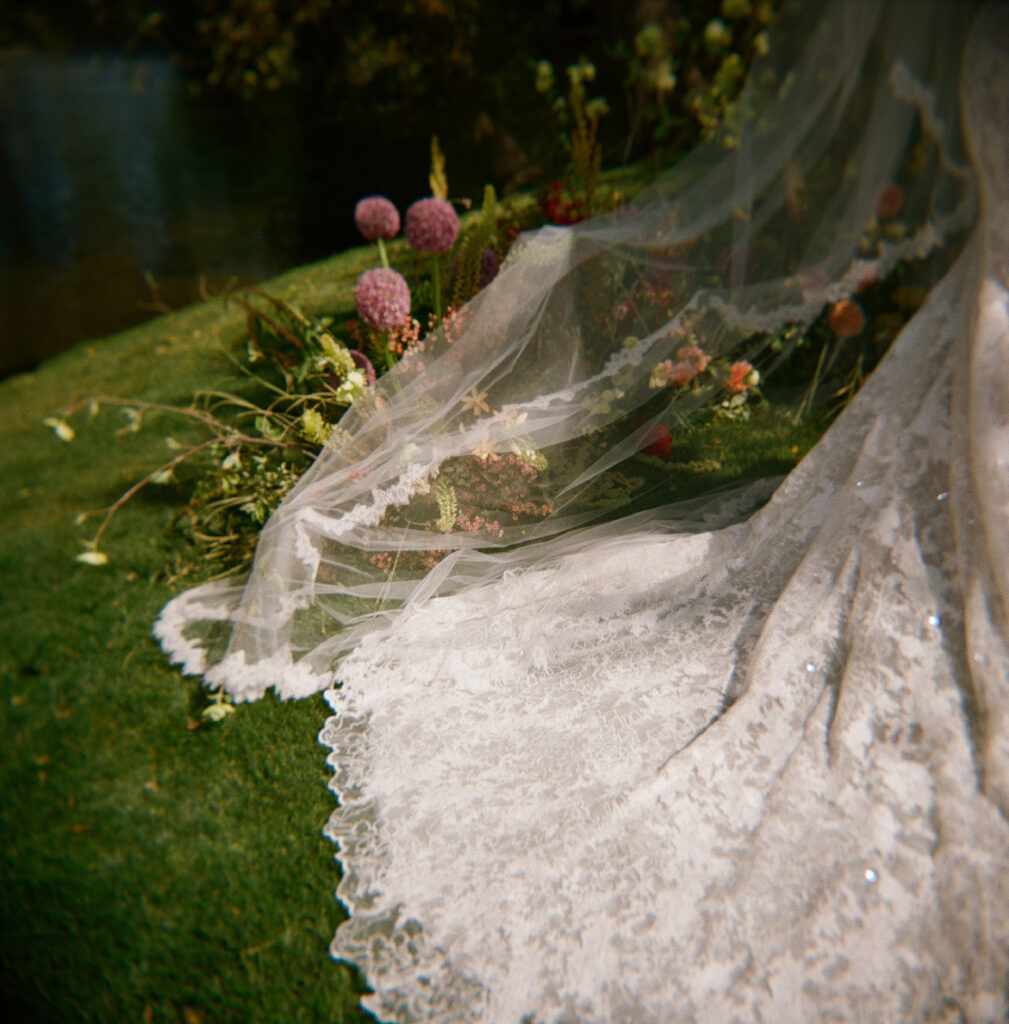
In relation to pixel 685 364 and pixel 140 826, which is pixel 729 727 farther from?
pixel 140 826

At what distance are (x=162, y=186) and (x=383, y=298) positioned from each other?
8.04m

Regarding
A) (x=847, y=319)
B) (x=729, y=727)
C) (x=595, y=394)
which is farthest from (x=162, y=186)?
(x=729, y=727)

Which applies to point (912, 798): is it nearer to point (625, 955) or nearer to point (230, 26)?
point (625, 955)

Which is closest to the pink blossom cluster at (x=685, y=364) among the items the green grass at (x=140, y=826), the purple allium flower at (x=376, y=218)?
the purple allium flower at (x=376, y=218)

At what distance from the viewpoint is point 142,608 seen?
2.30 metres

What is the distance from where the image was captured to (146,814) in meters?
1.67

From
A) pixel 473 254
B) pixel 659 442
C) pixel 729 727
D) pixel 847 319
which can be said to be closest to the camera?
pixel 729 727

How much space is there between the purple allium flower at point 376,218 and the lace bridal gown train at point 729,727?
76cm

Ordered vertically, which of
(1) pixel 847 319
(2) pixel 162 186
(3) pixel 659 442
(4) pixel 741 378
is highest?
(2) pixel 162 186

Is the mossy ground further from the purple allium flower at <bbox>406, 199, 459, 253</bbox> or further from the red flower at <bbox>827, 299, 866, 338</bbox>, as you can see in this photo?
the purple allium flower at <bbox>406, 199, 459, 253</bbox>

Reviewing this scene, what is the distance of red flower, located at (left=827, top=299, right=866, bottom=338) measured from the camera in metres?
1.76

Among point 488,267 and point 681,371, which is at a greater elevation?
point 488,267

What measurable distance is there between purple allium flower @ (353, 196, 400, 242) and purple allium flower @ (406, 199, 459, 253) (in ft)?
0.60

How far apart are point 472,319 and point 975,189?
128cm
